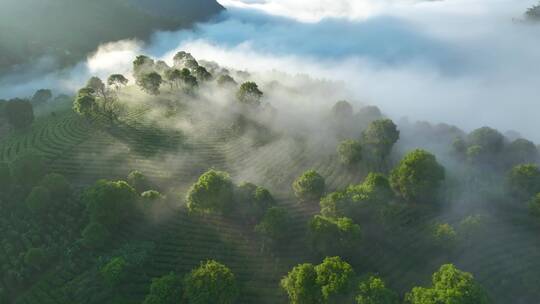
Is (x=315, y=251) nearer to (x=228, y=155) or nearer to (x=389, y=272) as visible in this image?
(x=389, y=272)

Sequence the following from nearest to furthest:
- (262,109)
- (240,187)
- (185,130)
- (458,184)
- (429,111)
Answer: (240,187), (458,184), (185,130), (262,109), (429,111)

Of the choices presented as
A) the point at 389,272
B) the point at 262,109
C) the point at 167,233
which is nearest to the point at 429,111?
the point at 262,109

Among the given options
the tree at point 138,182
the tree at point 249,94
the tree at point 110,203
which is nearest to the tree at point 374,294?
the tree at point 110,203

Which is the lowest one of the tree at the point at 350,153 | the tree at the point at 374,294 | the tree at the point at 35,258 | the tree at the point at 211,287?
the tree at the point at 35,258

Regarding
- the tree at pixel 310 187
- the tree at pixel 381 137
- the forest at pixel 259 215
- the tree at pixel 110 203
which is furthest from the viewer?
the tree at pixel 381 137

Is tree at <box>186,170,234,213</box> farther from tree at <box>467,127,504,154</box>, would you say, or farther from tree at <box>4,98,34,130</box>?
tree at <box>4,98,34,130</box>

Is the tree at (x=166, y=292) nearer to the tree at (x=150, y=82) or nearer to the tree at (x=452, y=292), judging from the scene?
the tree at (x=452, y=292)

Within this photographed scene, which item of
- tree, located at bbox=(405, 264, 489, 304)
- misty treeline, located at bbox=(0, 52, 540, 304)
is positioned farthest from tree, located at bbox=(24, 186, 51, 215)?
tree, located at bbox=(405, 264, 489, 304)
